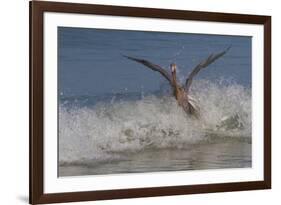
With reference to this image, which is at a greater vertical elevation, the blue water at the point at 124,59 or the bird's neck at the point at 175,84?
the blue water at the point at 124,59

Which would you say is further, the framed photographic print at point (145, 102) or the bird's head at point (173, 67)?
the bird's head at point (173, 67)

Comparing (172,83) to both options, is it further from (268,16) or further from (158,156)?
(268,16)

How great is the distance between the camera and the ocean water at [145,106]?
1389mm

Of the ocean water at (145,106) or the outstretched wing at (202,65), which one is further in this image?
the outstretched wing at (202,65)

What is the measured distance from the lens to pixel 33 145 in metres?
1.34

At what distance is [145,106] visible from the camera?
146 cm

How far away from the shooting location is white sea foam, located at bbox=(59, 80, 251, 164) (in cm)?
139

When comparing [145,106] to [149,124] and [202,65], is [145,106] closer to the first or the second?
[149,124]

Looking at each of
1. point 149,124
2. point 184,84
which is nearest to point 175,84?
point 184,84

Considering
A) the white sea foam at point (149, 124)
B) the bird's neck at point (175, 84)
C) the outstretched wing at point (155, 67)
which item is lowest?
the white sea foam at point (149, 124)

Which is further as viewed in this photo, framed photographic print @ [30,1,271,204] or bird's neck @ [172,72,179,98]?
bird's neck @ [172,72,179,98]

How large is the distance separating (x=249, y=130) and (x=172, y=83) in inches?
10.7

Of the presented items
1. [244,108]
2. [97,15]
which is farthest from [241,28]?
[97,15]

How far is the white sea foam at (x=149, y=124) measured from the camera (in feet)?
4.56
